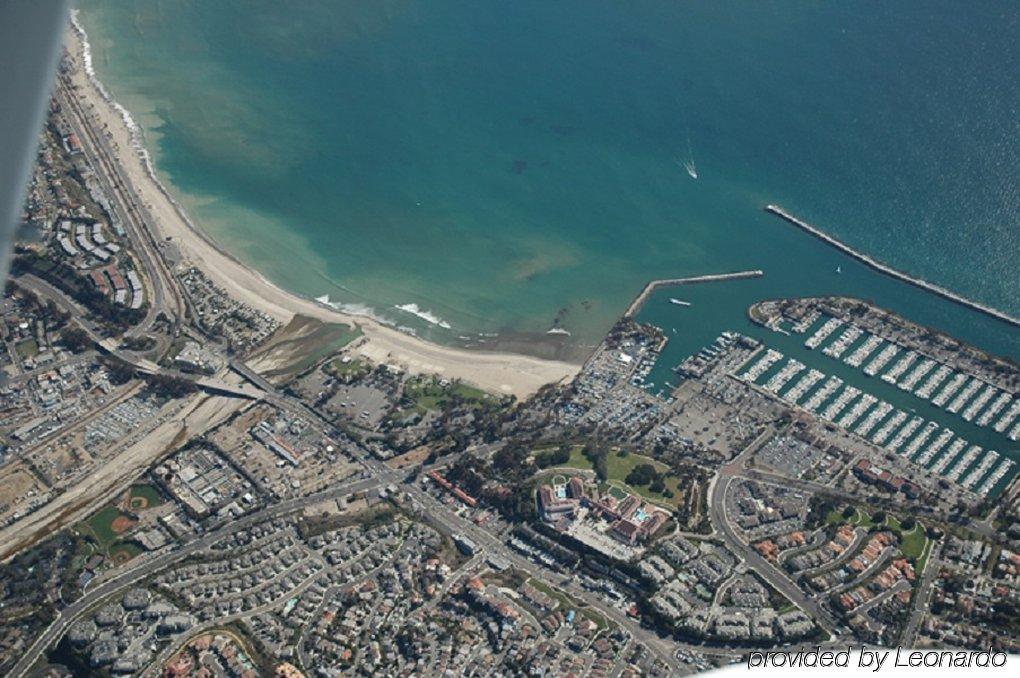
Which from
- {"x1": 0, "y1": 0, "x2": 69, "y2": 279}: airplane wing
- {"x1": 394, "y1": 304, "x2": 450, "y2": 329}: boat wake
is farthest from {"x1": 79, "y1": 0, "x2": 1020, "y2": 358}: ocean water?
{"x1": 0, "y1": 0, "x2": 69, "y2": 279}: airplane wing

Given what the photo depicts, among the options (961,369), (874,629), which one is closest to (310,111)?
(961,369)

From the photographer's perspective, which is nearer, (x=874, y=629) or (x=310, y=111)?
(x=874, y=629)

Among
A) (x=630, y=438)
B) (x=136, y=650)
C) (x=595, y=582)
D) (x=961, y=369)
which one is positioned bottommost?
(x=136, y=650)

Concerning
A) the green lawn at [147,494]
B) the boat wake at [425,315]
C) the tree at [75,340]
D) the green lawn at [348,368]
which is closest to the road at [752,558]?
the boat wake at [425,315]

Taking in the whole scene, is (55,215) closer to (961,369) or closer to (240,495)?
(240,495)

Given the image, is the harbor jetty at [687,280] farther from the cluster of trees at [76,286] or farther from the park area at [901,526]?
the cluster of trees at [76,286]

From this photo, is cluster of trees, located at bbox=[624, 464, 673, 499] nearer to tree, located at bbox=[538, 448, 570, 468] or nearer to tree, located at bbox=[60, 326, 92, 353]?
tree, located at bbox=[538, 448, 570, 468]

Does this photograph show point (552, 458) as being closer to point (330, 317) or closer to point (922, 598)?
point (330, 317)
